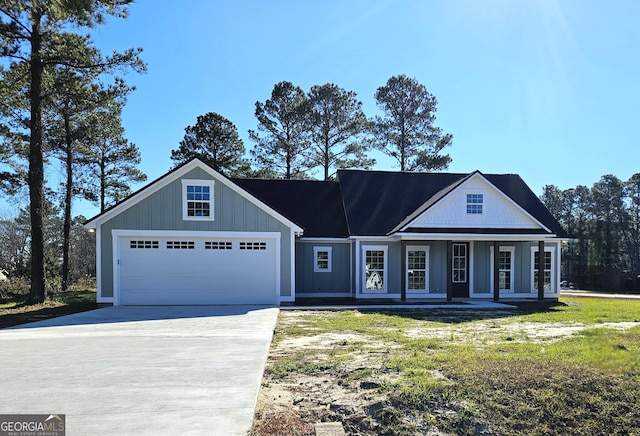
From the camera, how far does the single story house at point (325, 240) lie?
14758mm

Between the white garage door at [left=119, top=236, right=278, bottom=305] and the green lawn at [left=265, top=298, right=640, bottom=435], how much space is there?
17.2 ft

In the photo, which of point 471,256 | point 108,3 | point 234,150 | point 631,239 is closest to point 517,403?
point 471,256

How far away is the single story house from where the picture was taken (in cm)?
1476

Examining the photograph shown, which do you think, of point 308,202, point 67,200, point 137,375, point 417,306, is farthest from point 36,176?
point 417,306

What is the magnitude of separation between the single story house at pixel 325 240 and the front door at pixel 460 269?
0.13ft

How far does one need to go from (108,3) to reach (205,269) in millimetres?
9485

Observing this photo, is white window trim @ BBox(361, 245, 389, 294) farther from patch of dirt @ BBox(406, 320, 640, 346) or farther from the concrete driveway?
the concrete driveway

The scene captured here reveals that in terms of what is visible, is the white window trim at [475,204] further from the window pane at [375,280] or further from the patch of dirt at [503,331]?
the patch of dirt at [503,331]

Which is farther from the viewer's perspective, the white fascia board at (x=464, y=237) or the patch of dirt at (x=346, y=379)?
the white fascia board at (x=464, y=237)

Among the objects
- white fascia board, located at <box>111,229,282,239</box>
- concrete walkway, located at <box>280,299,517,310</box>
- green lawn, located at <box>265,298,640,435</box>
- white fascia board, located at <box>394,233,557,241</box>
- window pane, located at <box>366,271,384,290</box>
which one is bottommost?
concrete walkway, located at <box>280,299,517,310</box>

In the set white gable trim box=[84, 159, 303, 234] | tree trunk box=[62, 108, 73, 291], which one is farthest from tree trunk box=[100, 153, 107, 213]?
white gable trim box=[84, 159, 303, 234]

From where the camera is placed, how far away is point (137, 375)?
19.0 feet

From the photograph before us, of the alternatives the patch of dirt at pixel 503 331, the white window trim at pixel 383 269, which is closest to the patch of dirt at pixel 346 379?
the patch of dirt at pixel 503 331

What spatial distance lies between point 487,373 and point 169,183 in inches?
482
